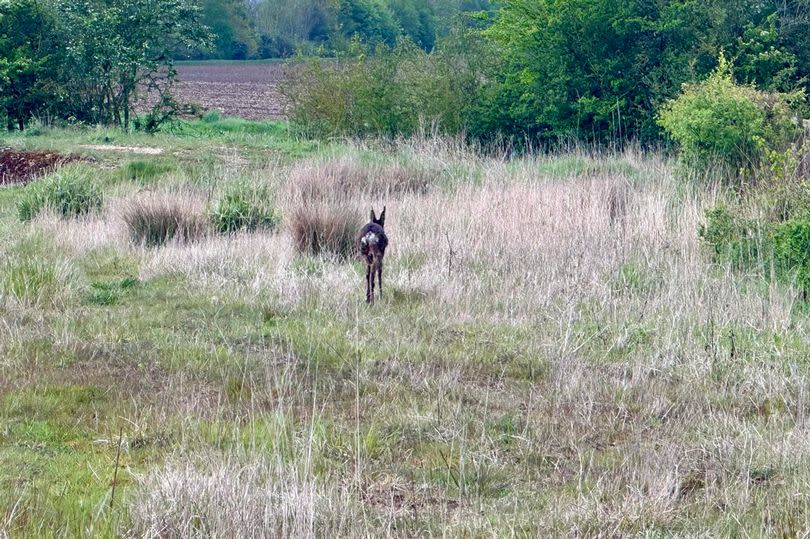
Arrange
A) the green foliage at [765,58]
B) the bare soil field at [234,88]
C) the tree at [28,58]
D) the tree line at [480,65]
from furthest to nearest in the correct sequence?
the bare soil field at [234,88] → the tree at [28,58] → the tree line at [480,65] → the green foliage at [765,58]

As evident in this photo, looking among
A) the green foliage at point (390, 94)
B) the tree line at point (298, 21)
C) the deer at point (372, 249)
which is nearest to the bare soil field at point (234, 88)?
the green foliage at point (390, 94)

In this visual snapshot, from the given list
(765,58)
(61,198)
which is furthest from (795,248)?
(765,58)

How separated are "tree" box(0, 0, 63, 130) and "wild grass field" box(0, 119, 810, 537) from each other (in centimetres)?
1394

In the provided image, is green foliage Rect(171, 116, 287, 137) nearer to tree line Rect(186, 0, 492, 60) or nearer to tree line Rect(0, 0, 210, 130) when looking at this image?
tree line Rect(0, 0, 210, 130)


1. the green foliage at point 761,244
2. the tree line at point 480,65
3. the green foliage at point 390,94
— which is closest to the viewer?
the green foliage at point 761,244

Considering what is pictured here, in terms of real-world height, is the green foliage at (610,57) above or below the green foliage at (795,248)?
above

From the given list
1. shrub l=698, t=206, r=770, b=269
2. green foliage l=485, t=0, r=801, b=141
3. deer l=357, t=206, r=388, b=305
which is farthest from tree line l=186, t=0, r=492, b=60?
deer l=357, t=206, r=388, b=305

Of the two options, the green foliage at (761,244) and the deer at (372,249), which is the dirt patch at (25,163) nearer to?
the deer at (372,249)

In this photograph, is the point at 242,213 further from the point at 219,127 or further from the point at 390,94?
the point at 219,127

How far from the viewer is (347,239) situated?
451 inches

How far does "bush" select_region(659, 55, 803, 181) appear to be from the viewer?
1346 cm

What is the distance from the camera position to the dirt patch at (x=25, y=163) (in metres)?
19.1

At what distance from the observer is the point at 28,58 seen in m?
25.7

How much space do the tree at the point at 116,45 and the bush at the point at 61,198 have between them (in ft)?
40.3
